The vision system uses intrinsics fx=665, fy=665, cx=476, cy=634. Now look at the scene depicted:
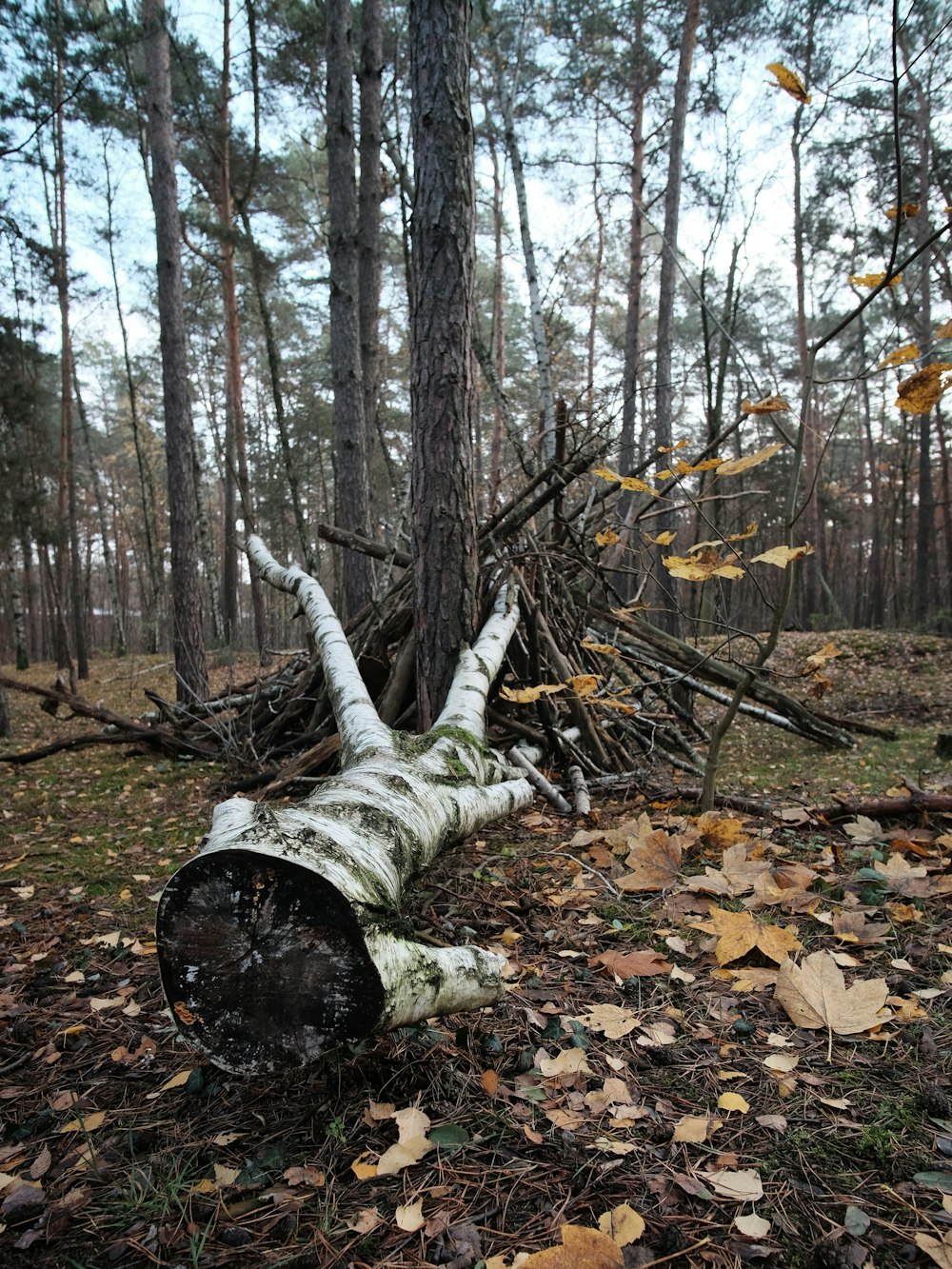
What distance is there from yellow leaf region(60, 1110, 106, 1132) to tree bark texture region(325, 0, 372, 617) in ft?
20.5

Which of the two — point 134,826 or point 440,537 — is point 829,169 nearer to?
point 440,537

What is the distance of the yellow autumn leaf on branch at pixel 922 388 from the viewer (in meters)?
1.96

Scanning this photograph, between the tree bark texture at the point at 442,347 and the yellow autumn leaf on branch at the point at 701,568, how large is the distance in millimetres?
1668

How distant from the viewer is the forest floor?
1.08m

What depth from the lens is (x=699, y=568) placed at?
228 cm

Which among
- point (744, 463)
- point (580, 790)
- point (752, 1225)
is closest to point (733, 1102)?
point (752, 1225)

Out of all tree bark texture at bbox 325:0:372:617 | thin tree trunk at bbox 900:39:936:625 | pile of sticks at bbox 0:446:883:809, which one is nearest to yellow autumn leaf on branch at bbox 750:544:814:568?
pile of sticks at bbox 0:446:883:809

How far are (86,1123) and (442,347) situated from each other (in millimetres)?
3511

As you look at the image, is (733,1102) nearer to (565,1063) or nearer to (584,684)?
(565,1063)

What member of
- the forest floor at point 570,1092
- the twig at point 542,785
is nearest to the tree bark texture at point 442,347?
the twig at point 542,785

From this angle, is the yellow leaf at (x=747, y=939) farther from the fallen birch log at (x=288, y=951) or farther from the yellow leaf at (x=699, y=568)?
the yellow leaf at (x=699, y=568)

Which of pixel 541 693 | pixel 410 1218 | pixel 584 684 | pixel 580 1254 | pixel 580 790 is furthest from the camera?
pixel 541 693

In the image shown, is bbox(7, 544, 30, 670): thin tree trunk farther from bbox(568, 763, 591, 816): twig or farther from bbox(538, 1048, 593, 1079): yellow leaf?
bbox(538, 1048, 593, 1079): yellow leaf

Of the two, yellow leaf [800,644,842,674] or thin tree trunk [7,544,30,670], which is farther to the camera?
thin tree trunk [7,544,30,670]
